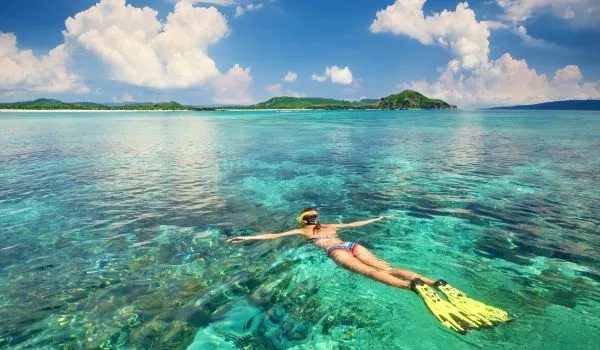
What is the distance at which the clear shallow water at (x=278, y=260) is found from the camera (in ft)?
26.0

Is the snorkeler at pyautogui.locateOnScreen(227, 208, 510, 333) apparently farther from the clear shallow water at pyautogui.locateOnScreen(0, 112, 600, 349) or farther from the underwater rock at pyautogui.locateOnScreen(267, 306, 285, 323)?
the underwater rock at pyautogui.locateOnScreen(267, 306, 285, 323)

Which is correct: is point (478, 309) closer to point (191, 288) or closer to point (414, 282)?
point (414, 282)

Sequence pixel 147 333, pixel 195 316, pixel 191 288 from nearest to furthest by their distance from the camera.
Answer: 1. pixel 147 333
2. pixel 195 316
3. pixel 191 288

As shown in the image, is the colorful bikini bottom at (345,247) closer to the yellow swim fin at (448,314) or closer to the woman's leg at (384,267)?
the woman's leg at (384,267)

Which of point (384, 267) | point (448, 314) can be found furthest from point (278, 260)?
point (448, 314)

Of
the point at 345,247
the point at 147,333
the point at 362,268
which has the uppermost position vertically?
the point at 345,247

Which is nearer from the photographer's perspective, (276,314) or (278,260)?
(276,314)

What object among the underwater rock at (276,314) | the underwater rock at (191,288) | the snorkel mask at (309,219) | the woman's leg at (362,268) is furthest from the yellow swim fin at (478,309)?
the underwater rock at (191,288)

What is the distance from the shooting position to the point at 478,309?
26.0ft

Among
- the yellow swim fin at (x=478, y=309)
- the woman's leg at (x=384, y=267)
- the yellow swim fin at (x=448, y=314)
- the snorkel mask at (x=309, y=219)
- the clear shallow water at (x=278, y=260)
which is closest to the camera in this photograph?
the yellow swim fin at (x=448, y=314)

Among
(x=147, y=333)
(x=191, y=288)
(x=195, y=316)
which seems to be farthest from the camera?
(x=191, y=288)

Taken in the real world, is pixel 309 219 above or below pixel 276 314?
above

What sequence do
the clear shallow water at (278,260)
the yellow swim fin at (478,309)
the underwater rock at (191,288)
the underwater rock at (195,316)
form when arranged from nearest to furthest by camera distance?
1. the yellow swim fin at (478,309)
2. the clear shallow water at (278,260)
3. the underwater rock at (195,316)
4. the underwater rock at (191,288)

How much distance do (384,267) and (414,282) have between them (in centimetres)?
138
